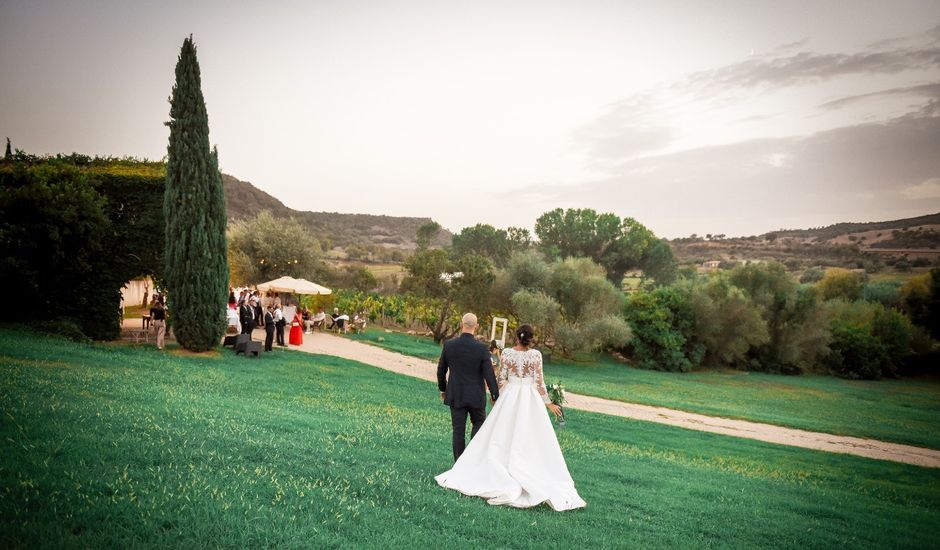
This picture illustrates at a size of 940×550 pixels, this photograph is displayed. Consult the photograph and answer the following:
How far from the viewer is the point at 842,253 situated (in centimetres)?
6172

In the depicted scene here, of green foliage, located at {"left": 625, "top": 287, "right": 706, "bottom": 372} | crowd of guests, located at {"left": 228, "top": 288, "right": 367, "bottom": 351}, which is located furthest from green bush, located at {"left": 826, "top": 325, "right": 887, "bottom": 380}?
crowd of guests, located at {"left": 228, "top": 288, "right": 367, "bottom": 351}

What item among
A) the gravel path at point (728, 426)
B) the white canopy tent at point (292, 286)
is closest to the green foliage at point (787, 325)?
the gravel path at point (728, 426)

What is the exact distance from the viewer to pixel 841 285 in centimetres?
6184

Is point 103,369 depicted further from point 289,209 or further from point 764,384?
point 289,209

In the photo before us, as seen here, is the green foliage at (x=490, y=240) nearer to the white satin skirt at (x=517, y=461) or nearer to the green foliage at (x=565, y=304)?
the green foliage at (x=565, y=304)

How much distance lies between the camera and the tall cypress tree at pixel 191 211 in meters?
20.0

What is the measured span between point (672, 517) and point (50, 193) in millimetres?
22103

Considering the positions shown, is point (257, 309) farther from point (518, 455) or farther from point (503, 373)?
point (518, 455)

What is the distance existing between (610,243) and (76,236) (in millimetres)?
67422

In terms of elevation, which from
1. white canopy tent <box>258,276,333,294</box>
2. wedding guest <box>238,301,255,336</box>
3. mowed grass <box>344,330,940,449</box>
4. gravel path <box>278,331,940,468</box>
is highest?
white canopy tent <box>258,276,333,294</box>

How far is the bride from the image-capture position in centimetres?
704

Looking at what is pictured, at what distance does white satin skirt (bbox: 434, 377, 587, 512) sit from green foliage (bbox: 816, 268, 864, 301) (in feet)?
214

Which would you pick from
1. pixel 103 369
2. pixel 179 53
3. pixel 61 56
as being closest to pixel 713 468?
pixel 103 369

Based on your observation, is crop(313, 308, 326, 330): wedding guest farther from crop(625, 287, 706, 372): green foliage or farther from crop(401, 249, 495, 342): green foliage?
crop(625, 287, 706, 372): green foliage
